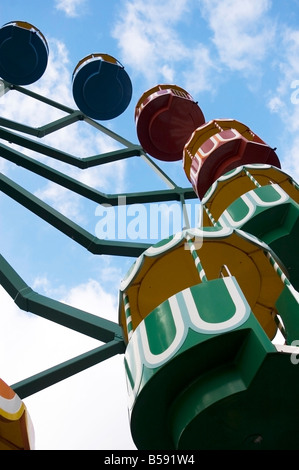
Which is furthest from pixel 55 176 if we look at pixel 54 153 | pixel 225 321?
pixel 225 321

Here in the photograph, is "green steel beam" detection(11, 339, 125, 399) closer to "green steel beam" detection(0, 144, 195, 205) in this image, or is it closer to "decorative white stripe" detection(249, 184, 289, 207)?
"decorative white stripe" detection(249, 184, 289, 207)

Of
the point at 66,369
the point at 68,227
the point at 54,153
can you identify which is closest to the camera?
the point at 66,369

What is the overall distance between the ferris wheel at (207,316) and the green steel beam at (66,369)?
0.01 meters

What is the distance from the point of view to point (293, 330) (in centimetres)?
422

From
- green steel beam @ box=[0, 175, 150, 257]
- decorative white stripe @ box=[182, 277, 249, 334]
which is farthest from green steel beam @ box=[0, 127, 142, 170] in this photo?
decorative white stripe @ box=[182, 277, 249, 334]

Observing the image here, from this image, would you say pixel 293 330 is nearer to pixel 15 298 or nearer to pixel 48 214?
pixel 15 298

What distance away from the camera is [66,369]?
5570 mm

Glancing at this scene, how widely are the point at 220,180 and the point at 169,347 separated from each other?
374 cm

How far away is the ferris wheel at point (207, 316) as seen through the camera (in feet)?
10.9

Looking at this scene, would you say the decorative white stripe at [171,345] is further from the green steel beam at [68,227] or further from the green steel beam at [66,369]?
the green steel beam at [68,227]

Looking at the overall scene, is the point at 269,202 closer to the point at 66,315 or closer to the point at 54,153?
the point at 66,315

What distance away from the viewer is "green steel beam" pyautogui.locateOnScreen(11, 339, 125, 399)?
5.36 metres

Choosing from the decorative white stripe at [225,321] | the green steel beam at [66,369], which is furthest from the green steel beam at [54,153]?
the decorative white stripe at [225,321]

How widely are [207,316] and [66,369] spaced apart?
2.53 meters
